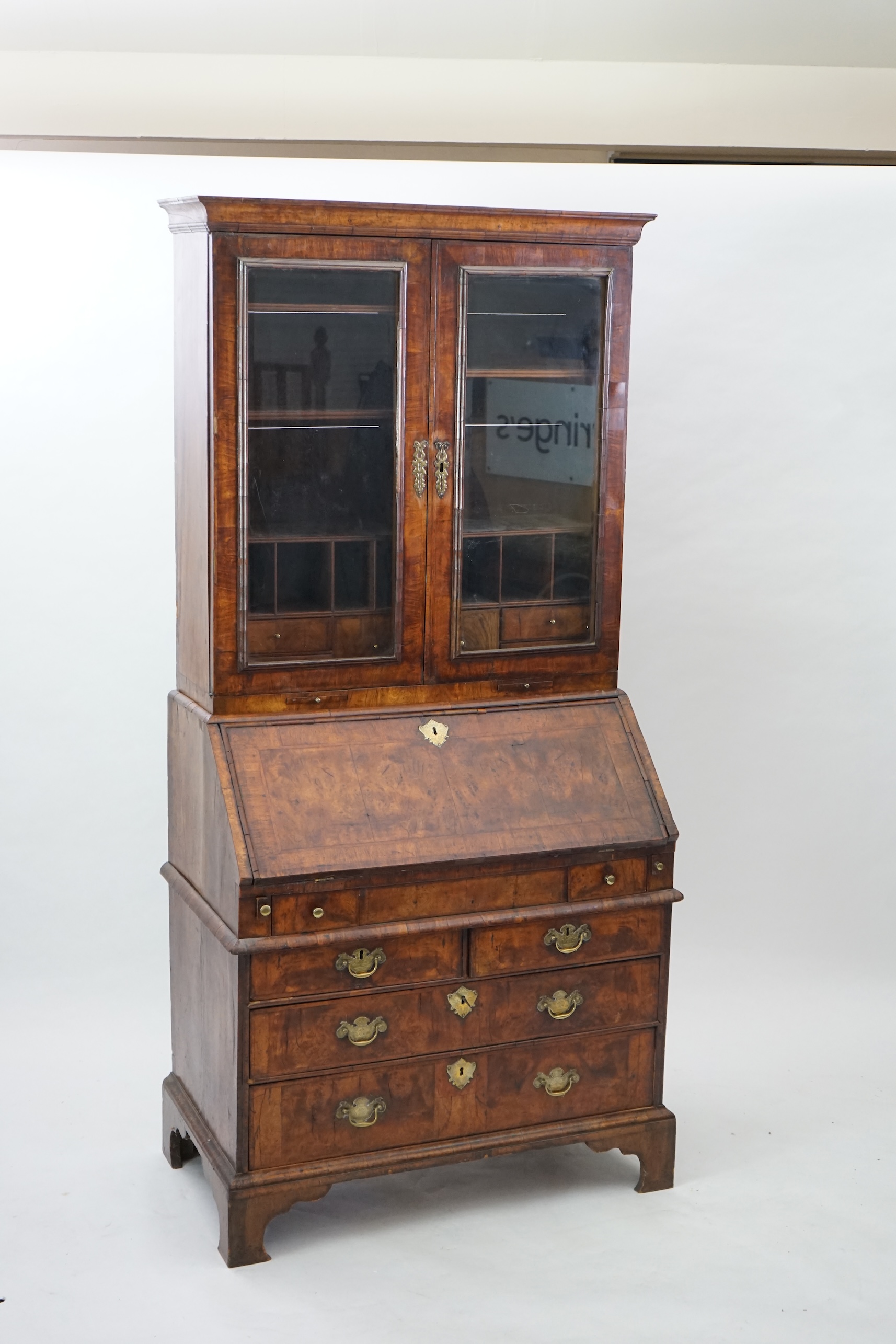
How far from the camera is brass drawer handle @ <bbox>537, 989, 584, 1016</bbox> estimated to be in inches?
136

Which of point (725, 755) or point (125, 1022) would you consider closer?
point (125, 1022)

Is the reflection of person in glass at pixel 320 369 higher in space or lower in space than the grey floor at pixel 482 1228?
higher

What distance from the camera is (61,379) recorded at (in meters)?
4.21

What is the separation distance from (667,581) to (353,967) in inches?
70.8

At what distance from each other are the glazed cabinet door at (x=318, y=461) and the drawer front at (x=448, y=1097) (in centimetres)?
84

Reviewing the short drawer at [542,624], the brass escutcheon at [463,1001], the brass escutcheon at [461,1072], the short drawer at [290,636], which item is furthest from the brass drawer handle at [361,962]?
the short drawer at [542,624]

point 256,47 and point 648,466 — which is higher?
point 256,47

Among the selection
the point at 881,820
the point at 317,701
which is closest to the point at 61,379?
the point at 317,701

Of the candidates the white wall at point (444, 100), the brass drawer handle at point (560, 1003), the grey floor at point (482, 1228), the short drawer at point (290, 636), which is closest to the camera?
the grey floor at point (482, 1228)

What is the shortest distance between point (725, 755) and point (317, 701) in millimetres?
1722

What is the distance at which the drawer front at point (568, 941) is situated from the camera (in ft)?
11.1

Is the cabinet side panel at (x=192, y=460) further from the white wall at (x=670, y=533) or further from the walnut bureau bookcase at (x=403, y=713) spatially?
the white wall at (x=670, y=533)

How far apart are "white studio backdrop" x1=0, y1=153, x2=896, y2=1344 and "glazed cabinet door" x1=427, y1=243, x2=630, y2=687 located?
3.13 feet

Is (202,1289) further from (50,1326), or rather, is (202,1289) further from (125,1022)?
(125,1022)
